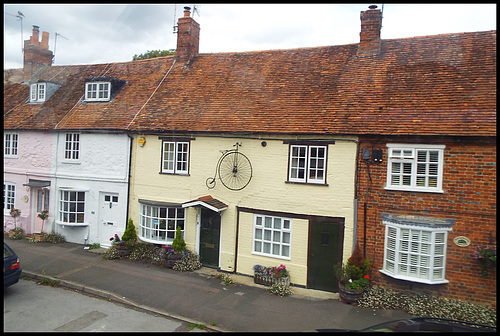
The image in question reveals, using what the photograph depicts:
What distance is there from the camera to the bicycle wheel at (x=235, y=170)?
41.5ft

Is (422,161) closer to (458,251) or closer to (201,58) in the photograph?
(458,251)

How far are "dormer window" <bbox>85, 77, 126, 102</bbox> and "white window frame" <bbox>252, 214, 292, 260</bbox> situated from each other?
9.36 meters

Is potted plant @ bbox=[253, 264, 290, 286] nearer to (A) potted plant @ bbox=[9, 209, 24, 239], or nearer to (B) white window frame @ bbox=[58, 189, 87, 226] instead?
(B) white window frame @ bbox=[58, 189, 87, 226]

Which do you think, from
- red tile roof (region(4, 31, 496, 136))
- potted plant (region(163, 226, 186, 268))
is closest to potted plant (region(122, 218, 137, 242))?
potted plant (region(163, 226, 186, 268))

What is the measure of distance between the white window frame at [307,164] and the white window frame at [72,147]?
9.49 meters

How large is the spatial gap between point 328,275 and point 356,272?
1.13 m

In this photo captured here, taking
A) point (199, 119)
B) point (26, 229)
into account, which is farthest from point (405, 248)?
point (26, 229)

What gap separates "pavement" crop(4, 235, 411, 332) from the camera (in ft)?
30.3

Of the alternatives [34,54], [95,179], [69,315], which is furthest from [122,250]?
[34,54]

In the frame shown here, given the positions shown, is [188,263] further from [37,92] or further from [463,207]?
[37,92]

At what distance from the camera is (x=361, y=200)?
11.1m

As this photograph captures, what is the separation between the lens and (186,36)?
1723 cm

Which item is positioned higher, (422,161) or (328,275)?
(422,161)

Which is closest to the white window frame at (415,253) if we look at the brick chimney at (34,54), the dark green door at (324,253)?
the dark green door at (324,253)
